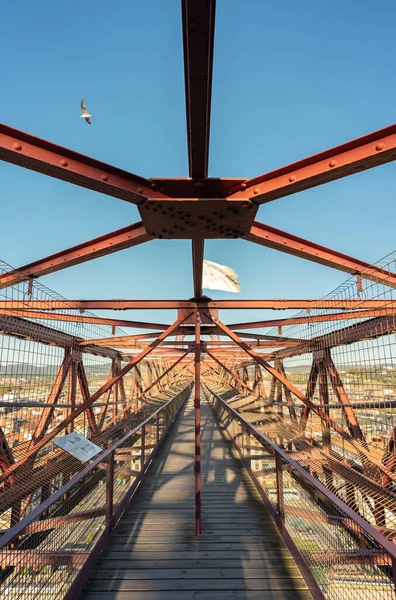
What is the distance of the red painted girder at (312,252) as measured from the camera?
14.2ft

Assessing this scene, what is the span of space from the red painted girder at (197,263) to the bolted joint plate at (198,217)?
0.62 meters

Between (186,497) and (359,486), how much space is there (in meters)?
2.85

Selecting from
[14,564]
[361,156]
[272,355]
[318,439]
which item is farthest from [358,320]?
[272,355]

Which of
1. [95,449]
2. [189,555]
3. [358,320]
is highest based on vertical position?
[358,320]

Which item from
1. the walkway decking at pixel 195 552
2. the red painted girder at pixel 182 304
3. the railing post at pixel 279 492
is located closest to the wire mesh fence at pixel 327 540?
the railing post at pixel 279 492

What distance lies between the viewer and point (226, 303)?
6.84 meters

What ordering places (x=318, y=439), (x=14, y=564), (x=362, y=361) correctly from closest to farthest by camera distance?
1. (x=14, y=564)
2. (x=362, y=361)
3. (x=318, y=439)

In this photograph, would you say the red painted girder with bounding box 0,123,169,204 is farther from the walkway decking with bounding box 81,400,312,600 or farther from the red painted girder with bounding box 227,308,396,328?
the red painted girder with bounding box 227,308,396,328

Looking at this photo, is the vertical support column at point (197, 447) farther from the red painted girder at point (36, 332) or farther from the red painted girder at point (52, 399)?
the red painted girder at point (52, 399)

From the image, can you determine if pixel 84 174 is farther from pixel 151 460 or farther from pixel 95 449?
pixel 151 460

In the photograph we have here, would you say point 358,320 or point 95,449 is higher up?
point 358,320

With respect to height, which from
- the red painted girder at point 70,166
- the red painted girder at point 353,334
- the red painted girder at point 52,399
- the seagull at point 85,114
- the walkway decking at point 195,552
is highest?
the seagull at point 85,114

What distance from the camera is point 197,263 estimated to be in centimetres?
477

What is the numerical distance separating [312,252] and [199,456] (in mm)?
3354
